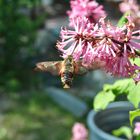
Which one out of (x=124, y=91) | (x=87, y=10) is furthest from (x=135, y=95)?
(x=87, y=10)

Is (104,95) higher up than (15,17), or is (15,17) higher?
(15,17)

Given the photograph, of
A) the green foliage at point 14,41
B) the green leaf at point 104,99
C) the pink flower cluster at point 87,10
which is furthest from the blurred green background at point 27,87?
the pink flower cluster at point 87,10

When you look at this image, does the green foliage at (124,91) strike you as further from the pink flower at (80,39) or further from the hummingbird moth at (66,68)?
the pink flower at (80,39)

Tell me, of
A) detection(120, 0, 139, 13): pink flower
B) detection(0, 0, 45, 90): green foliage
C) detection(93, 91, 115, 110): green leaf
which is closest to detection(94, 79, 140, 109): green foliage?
detection(93, 91, 115, 110): green leaf

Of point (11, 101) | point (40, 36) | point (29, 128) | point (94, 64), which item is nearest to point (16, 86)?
point (11, 101)

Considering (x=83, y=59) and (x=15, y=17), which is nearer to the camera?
(x=83, y=59)

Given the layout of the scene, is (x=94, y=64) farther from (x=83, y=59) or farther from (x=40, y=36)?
(x=40, y=36)

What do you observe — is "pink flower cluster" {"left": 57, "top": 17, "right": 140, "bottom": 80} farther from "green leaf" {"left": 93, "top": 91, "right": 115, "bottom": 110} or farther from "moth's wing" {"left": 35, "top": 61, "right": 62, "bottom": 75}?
"green leaf" {"left": 93, "top": 91, "right": 115, "bottom": 110}
